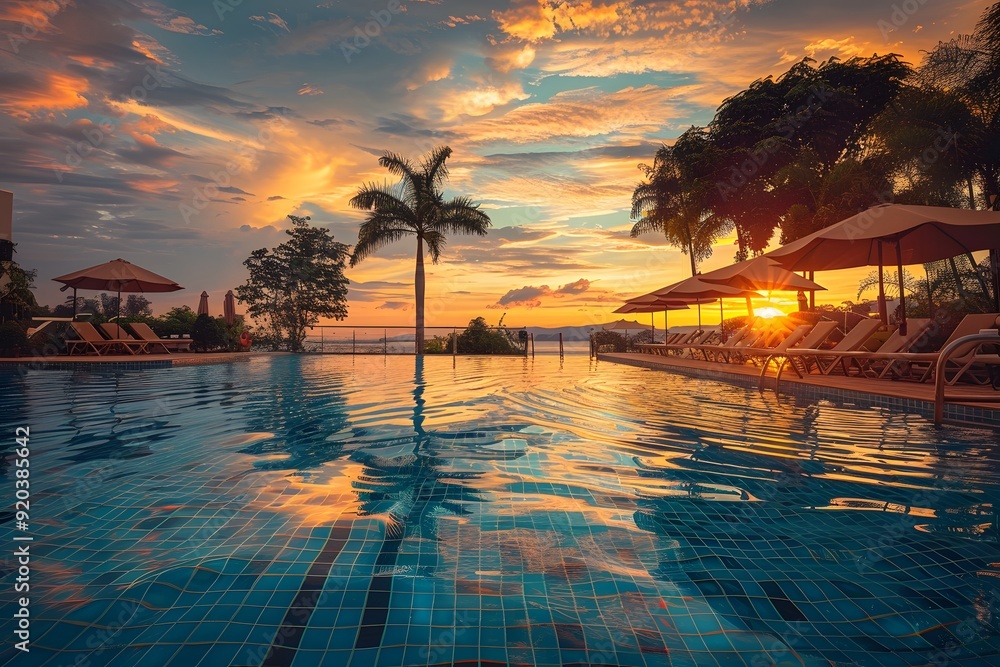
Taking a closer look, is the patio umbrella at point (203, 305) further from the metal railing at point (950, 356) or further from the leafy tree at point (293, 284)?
the metal railing at point (950, 356)

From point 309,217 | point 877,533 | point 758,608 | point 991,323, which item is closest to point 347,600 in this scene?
point 758,608

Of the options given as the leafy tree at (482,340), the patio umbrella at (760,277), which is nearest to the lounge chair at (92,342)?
the leafy tree at (482,340)

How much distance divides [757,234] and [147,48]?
84.0 ft

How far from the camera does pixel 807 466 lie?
14.0ft

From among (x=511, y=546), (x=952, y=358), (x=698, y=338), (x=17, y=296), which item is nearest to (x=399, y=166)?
(x=698, y=338)

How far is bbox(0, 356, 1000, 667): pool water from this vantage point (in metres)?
1.96

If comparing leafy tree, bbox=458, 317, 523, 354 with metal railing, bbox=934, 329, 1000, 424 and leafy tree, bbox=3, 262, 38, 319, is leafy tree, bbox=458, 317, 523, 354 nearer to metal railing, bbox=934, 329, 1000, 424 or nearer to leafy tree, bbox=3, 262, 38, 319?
leafy tree, bbox=3, 262, 38, 319

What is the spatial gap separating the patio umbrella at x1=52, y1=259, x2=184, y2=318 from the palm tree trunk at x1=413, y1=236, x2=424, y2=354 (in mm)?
8591

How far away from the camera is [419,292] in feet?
72.6

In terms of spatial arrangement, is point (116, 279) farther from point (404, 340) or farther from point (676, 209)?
point (676, 209)

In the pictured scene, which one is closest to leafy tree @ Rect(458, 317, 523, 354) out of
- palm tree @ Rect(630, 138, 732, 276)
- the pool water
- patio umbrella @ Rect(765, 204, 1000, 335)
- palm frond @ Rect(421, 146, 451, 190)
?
palm frond @ Rect(421, 146, 451, 190)

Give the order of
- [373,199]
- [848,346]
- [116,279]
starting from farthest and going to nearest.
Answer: [373,199], [116,279], [848,346]

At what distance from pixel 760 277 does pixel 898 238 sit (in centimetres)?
403

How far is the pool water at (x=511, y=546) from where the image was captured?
6.43ft
